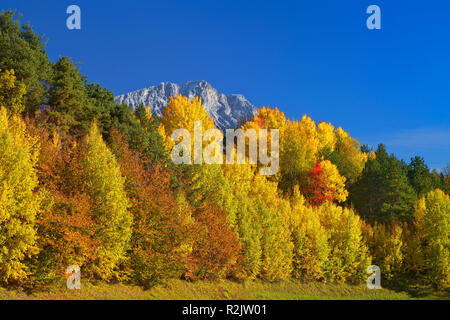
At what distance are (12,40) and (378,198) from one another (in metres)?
63.2

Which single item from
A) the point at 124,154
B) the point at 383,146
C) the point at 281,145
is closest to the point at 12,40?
the point at 124,154

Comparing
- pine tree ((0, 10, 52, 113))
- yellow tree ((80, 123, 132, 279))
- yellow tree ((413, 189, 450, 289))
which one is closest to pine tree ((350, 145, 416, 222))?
yellow tree ((413, 189, 450, 289))

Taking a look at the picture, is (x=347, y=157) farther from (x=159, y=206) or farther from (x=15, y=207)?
(x=15, y=207)

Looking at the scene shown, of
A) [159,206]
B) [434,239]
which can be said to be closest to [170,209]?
[159,206]

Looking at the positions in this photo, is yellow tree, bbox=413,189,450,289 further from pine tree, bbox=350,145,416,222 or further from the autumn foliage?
pine tree, bbox=350,145,416,222

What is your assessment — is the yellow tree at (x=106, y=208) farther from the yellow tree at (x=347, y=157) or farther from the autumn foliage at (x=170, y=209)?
the yellow tree at (x=347, y=157)

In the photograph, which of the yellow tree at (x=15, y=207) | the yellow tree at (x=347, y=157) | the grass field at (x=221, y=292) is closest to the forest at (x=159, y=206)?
the yellow tree at (x=15, y=207)

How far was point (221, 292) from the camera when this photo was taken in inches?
1754

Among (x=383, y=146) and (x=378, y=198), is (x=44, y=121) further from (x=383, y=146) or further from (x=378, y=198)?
(x=383, y=146)

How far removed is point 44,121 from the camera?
42.9 meters

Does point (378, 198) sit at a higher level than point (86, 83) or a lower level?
lower

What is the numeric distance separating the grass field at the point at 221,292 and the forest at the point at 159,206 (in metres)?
1.11

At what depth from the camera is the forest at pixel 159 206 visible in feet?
110

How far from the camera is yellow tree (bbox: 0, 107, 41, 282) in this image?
29.6 m
